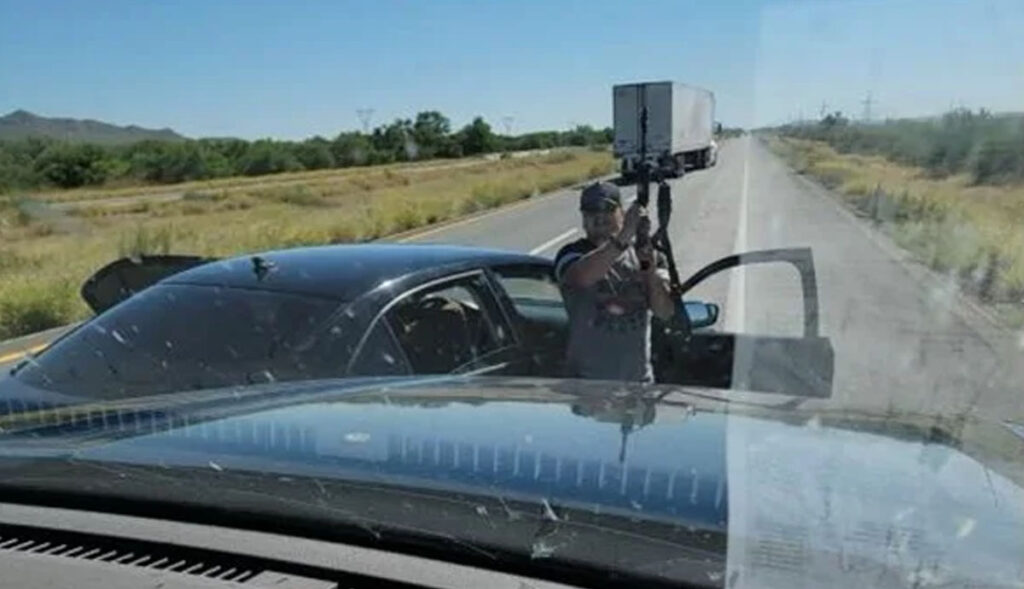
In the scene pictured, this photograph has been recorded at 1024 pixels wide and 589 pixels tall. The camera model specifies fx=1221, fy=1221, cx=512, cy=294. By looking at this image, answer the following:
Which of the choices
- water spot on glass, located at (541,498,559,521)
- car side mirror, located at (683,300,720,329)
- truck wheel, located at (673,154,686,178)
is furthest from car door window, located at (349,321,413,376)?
truck wheel, located at (673,154,686,178)

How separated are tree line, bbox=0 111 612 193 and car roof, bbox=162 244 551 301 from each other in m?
71.0

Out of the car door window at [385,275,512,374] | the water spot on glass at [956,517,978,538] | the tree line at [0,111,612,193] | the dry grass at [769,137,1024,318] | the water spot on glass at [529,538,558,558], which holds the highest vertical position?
the water spot on glass at [529,538,558,558]

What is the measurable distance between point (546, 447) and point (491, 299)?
9.34 ft

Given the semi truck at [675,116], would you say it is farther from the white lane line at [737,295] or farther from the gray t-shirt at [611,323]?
the gray t-shirt at [611,323]

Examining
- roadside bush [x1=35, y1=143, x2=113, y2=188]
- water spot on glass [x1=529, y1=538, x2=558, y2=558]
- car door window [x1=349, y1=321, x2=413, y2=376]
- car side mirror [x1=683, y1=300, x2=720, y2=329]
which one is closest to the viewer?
water spot on glass [x1=529, y1=538, x2=558, y2=558]

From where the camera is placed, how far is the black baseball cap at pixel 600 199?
17.6ft

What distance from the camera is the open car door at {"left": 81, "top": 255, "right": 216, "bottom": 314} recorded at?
6.84m

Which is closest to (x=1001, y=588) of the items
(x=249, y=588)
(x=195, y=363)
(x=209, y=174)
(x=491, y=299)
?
(x=249, y=588)

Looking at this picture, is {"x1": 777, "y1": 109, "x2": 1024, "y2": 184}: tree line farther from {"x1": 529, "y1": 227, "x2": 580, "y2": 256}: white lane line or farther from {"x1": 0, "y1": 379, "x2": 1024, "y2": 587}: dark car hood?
{"x1": 529, "y1": 227, "x2": 580, "y2": 256}: white lane line

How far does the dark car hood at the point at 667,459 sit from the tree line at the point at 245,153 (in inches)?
2888

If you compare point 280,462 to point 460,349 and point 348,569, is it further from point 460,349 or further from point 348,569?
point 460,349

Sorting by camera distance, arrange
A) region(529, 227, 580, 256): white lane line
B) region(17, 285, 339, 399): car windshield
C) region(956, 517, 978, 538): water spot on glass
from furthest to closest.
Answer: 1. region(529, 227, 580, 256): white lane line
2. region(17, 285, 339, 399): car windshield
3. region(956, 517, 978, 538): water spot on glass

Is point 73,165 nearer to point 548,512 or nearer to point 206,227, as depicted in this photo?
point 206,227

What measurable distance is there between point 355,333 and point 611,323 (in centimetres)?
110
